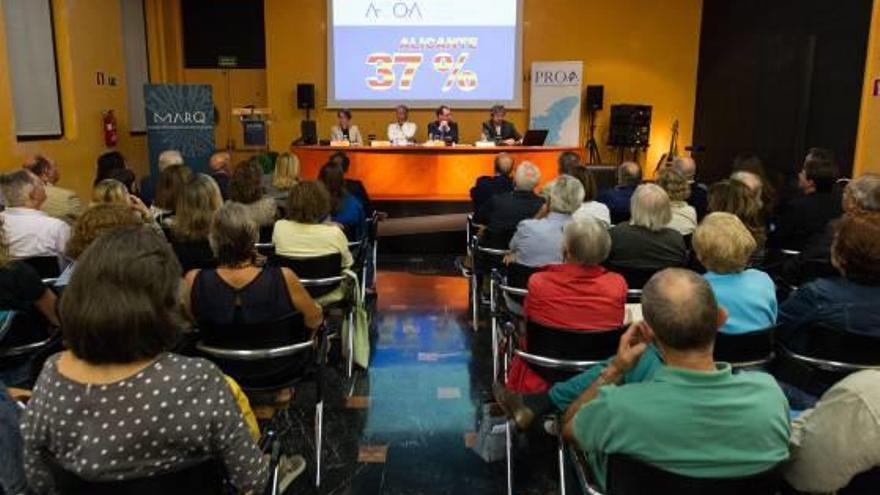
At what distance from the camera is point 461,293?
19.9 feet

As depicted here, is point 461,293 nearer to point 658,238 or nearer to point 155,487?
point 658,238

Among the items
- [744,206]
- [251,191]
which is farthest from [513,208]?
[251,191]

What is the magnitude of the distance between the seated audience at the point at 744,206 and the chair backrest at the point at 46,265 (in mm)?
3696

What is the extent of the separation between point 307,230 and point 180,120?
5.86 m

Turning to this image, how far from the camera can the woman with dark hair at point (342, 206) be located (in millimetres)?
5012

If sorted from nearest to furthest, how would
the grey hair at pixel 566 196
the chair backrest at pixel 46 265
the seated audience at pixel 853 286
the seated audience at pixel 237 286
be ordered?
the seated audience at pixel 853 286 < the seated audience at pixel 237 286 < the chair backrest at pixel 46 265 < the grey hair at pixel 566 196

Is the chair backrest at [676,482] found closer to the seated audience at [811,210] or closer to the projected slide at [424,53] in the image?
the seated audience at [811,210]

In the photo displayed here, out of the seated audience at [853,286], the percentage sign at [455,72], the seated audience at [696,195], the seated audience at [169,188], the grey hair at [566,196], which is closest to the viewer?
the seated audience at [853,286]

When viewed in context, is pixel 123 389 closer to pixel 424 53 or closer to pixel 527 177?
pixel 527 177

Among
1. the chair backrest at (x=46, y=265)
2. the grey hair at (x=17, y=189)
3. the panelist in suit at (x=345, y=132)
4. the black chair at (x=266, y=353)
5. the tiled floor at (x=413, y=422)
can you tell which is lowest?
the tiled floor at (x=413, y=422)

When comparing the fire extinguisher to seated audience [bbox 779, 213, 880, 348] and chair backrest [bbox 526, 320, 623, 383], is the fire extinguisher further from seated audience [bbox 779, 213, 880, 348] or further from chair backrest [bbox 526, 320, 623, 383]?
seated audience [bbox 779, 213, 880, 348]

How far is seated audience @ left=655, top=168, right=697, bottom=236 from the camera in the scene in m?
4.45

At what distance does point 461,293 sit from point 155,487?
4657mm

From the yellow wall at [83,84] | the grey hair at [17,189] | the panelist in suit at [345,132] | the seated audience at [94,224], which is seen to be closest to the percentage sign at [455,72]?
the panelist in suit at [345,132]
